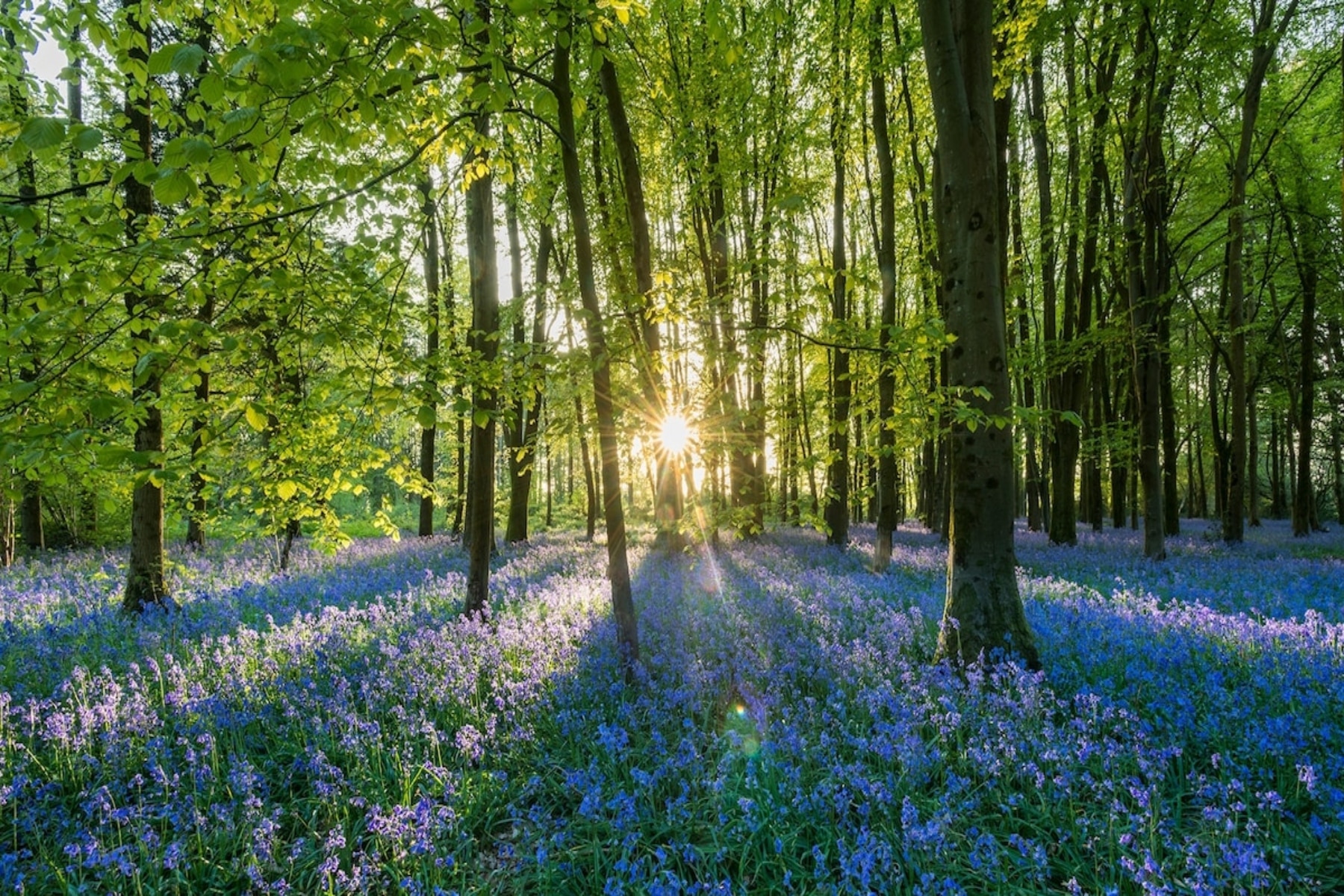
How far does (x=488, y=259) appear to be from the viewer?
774 centimetres

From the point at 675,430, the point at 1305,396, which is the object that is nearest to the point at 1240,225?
the point at 1305,396

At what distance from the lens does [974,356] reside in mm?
5234

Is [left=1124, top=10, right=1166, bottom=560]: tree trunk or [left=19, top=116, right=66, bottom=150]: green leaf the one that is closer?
[left=19, top=116, right=66, bottom=150]: green leaf

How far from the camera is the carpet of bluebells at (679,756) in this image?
9.48 feet

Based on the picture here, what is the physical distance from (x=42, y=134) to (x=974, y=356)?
5850mm

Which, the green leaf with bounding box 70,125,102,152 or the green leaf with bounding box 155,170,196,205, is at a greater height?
the green leaf with bounding box 70,125,102,152

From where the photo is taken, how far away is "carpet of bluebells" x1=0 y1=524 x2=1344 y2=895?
2.89 meters

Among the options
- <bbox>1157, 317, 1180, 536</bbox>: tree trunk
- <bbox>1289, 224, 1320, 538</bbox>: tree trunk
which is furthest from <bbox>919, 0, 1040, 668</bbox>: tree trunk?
<bbox>1289, 224, 1320, 538</bbox>: tree trunk

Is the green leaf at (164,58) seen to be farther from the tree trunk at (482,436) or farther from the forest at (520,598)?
the tree trunk at (482,436)

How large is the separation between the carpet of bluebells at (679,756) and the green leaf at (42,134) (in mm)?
3042

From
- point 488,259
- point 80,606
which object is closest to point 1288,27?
point 488,259

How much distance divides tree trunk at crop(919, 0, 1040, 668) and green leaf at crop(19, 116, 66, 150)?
18.8ft

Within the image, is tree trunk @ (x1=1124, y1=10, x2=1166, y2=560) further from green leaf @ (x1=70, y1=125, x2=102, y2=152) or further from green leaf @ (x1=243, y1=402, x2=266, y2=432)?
green leaf @ (x1=70, y1=125, x2=102, y2=152)

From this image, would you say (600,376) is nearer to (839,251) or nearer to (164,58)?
(164,58)
